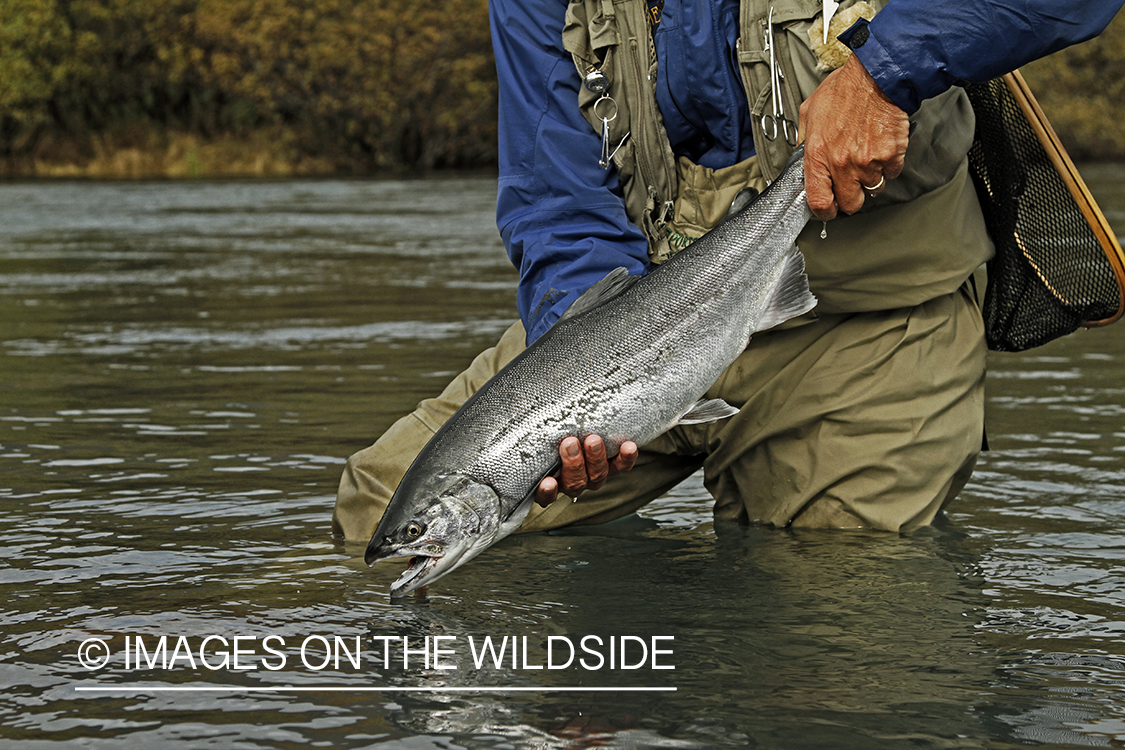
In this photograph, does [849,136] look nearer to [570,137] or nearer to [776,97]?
[776,97]

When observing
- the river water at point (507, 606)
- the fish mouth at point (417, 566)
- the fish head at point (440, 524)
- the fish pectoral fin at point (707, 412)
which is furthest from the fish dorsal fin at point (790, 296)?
the fish mouth at point (417, 566)

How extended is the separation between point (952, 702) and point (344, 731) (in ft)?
A: 3.88

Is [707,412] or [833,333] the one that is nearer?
[707,412]

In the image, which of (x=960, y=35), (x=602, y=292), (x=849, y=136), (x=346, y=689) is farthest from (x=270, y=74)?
(x=346, y=689)

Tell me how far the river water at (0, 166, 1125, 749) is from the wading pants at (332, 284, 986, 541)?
0.12 metres

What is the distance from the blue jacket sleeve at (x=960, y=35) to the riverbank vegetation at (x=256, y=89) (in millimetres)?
40867

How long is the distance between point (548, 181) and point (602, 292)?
2.36 feet

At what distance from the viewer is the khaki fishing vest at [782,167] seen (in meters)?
3.74

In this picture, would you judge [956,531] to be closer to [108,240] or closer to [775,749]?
[775,749]

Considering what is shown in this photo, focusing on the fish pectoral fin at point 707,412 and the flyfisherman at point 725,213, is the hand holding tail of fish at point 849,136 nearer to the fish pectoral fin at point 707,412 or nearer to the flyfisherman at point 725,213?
the flyfisherman at point 725,213

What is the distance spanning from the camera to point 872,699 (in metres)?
2.85

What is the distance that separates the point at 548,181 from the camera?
4.07 meters

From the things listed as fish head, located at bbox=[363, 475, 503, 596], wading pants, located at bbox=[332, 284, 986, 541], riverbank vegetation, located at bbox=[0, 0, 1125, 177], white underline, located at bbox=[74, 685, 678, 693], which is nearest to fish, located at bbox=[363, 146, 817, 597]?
fish head, located at bbox=[363, 475, 503, 596]

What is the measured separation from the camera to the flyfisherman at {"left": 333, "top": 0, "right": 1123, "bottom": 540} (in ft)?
12.5
